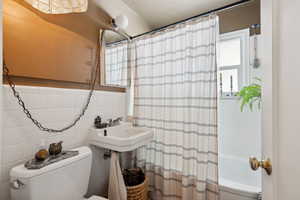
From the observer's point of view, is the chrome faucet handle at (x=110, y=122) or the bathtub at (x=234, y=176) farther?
the chrome faucet handle at (x=110, y=122)

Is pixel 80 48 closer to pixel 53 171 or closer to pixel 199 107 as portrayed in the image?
pixel 53 171

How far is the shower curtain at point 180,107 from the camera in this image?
144cm

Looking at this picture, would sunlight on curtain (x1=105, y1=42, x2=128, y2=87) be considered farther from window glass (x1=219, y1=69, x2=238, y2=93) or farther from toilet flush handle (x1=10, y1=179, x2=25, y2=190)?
window glass (x1=219, y1=69, x2=238, y2=93)

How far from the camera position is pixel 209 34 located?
1.42m

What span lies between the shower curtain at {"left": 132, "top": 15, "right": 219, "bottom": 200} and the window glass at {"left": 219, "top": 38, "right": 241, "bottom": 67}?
3.70 ft

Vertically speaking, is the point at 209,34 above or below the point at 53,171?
above

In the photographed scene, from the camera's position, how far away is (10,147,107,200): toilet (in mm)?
819

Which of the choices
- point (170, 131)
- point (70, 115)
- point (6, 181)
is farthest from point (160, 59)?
point (6, 181)

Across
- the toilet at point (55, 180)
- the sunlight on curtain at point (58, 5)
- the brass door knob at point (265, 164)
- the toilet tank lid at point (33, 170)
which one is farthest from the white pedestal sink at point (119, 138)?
the sunlight on curtain at point (58, 5)

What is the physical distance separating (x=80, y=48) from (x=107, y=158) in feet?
3.74

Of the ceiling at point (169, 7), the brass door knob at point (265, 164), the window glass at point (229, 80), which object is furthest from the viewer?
the window glass at point (229, 80)

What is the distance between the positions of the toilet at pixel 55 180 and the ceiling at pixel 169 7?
183cm

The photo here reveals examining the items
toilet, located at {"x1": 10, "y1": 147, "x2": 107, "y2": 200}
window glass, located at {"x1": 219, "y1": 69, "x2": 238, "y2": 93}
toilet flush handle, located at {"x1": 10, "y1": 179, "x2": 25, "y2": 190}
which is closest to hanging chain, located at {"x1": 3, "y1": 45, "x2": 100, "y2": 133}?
toilet, located at {"x1": 10, "y1": 147, "x2": 107, "y2": 200}

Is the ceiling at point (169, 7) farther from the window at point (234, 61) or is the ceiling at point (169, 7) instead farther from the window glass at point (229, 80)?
the window glass at point (229, 80)
